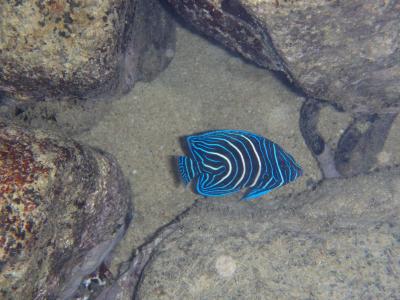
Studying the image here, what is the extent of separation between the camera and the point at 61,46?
2.93 metres

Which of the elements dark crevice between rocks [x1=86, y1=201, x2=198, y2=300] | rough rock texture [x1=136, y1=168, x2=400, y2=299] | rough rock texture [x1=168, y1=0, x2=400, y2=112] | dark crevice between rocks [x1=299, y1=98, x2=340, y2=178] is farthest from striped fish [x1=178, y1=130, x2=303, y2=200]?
dark crevice between rocks [x1=299, y1=98, x2=340, y2=178]

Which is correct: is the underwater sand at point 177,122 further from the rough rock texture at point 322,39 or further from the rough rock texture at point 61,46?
the rough rock texture at point 61,46

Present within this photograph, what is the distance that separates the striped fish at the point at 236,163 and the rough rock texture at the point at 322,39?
2.99 feet

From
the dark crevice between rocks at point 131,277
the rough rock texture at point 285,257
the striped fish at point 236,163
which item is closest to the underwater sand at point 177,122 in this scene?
the dark crevice between rocks at point 131,277

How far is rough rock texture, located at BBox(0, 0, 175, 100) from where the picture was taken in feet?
9.25

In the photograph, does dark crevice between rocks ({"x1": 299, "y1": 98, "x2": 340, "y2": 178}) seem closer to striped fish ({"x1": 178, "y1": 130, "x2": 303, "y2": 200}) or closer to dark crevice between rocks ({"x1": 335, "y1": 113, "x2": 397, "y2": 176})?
dark crevice between rocks ({"x1": 335, "y1": 113, "x2": 397, "y2": 176})

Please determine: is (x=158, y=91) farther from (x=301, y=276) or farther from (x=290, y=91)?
(x=301, y=276)

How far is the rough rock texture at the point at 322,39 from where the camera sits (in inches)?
113

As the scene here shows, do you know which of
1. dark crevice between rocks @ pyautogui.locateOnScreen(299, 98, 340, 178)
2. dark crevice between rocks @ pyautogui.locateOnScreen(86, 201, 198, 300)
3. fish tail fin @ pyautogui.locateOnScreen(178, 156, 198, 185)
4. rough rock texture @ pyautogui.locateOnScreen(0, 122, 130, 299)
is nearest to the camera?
rough rock texture @ pyautogui.locateOnScreen(0, 122, 130, 299)

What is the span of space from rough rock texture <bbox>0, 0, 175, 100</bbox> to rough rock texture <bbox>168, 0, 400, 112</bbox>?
0.97m

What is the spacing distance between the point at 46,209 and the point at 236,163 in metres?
1.83

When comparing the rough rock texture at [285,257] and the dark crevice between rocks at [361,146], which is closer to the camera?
the rough rock texture at [285,257]

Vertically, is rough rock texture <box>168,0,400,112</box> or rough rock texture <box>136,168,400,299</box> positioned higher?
rough rock texture <box>168,0,400,112</box>

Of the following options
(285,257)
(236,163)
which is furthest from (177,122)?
(285,257)
